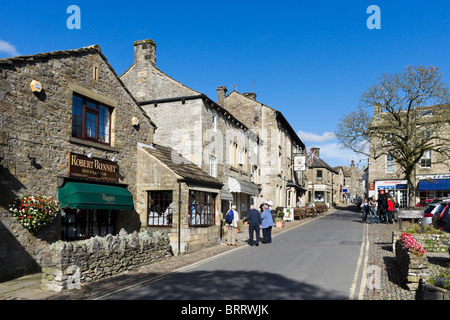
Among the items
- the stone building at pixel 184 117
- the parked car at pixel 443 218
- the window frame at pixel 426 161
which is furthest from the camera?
the window frame at pixel 426 161

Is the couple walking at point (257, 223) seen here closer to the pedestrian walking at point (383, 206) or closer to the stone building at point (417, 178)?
the pedestrian walking at point (383, 206)

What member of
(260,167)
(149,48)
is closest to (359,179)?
(260,167)

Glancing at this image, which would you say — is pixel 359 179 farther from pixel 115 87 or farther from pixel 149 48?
pixel 115 87

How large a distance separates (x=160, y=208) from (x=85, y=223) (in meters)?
3.31

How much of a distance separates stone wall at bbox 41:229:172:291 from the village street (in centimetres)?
91

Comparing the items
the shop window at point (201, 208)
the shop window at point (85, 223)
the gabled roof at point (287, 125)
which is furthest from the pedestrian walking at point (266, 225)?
the gabled roof at point (287, 125)

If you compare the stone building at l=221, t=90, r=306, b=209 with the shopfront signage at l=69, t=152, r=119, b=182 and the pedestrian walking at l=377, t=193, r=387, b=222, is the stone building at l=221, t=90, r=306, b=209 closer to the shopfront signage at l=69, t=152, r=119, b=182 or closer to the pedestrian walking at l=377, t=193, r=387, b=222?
the pedestrian walking at l=377, t=193, r=387, b=222

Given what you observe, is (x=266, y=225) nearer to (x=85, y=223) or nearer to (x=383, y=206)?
(x=85, y=223)

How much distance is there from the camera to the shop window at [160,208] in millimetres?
15258

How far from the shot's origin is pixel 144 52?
2317 centimetres

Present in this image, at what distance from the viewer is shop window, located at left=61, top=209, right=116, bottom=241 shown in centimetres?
1200

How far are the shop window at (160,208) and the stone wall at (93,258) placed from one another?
2322mm

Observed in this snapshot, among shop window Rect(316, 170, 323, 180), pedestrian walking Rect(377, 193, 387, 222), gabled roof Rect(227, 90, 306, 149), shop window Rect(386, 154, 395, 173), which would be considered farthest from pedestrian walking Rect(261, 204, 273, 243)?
shop window Rect(316, 170, 323, 180)
